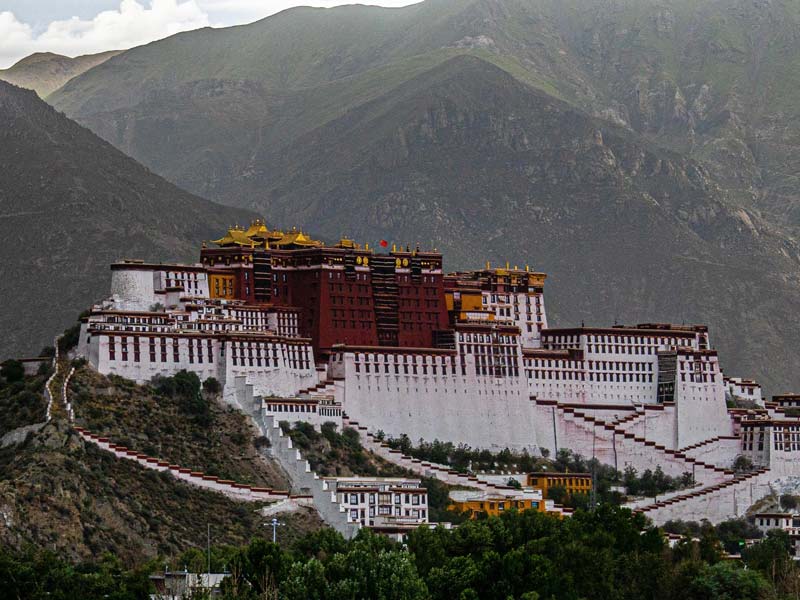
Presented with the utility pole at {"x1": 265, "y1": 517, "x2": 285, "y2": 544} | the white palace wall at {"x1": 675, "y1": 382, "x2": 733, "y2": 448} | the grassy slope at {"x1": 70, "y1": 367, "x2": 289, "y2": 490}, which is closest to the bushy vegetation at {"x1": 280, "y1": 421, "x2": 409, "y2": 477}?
the grassy slope at {"x1": 70, "y1": 367, "x2": 289, "y2": 490}

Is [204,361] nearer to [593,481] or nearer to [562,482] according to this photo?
Result: [562,482]

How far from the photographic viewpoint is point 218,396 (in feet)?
492

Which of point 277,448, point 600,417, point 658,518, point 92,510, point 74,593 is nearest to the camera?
point 74,593

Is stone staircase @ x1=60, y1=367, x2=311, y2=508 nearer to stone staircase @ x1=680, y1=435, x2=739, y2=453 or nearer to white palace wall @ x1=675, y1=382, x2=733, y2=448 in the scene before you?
stone staircase @ x1=680, y1=435, x2=739, y2=453

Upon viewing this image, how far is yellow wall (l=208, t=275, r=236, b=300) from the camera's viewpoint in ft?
533

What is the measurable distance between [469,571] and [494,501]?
36644 mm

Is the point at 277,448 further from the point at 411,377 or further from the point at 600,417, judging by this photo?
the point at 600,417

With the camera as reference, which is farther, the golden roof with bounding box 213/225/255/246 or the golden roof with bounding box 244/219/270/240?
the golden roof with bounding box 244/219/270/240

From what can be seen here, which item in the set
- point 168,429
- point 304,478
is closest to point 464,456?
point 304,478

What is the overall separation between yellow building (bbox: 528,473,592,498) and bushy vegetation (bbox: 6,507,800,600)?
911 inches

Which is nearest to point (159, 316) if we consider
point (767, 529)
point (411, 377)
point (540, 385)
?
point (411, 377)

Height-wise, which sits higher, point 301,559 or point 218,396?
point 218,396

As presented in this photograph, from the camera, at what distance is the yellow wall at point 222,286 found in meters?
Result: 162

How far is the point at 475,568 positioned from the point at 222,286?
54.0 m
